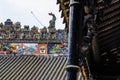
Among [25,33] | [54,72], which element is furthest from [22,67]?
[25,33]

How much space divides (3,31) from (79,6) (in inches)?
1217

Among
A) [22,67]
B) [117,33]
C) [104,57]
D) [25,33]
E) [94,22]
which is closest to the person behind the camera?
[94,22]

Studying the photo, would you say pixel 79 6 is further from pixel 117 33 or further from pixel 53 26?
pixel 53 26

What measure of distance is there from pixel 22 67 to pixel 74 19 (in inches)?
606

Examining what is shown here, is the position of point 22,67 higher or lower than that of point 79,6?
lower

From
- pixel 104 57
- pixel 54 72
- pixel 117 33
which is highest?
pixel 117 33

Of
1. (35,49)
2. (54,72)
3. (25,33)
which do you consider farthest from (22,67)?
(25,33)

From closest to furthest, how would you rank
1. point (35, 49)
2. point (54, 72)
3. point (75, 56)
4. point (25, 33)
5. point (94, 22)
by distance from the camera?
1. point (75, 56)
2. point (94, 22)
3. point (54, 72)
4. point (35, 49)
5. point (25, 33)

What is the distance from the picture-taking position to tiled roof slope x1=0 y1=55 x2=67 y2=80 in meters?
16.2

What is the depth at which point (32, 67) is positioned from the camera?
58.5ft

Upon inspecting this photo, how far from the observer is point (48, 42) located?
30.7 metres

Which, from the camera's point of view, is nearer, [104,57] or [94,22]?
[94,22]

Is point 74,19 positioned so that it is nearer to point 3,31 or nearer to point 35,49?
point 35,49

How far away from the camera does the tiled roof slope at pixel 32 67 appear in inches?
640
